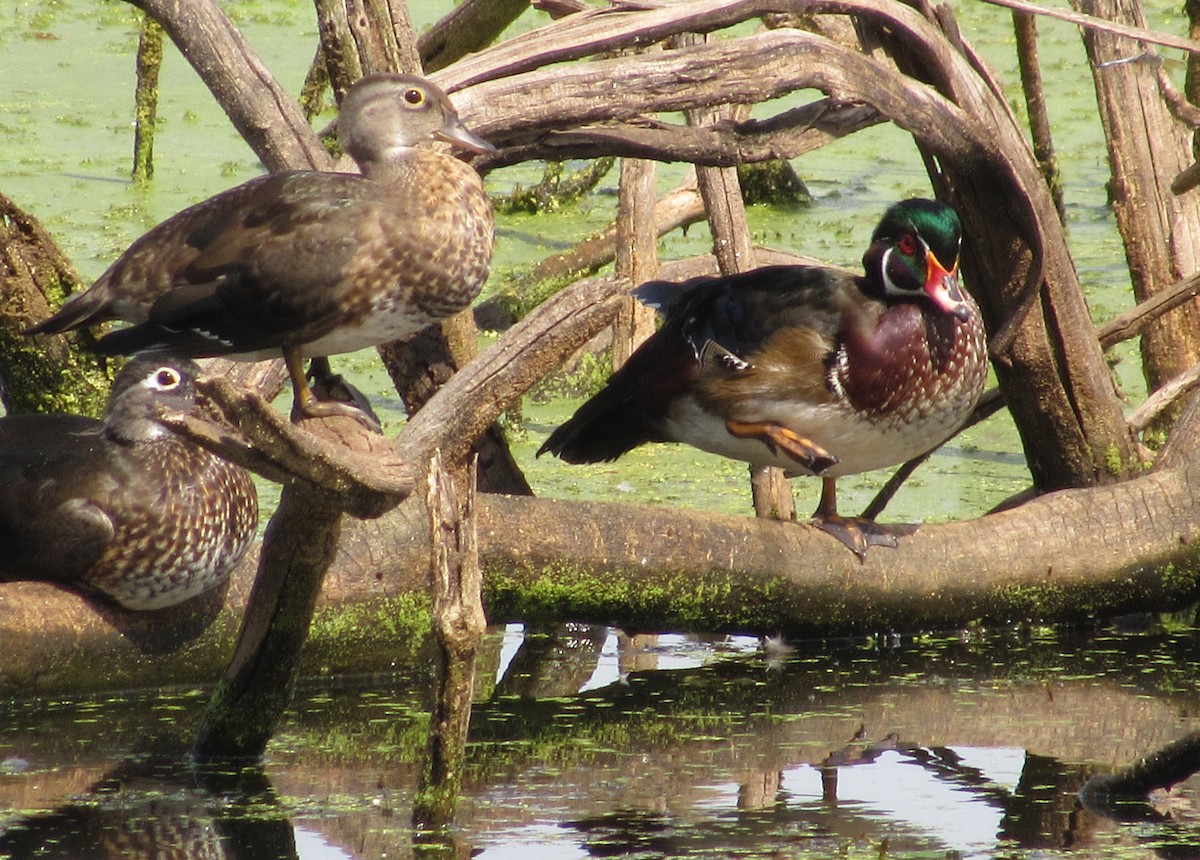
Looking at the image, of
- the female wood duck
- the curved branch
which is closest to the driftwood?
the curved branch

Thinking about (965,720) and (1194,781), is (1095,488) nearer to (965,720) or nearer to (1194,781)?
(965,720)

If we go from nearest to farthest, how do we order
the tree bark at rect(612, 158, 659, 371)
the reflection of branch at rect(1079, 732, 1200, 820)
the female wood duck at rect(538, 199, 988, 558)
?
the reflection of branch at rect(1079, 732, 1200, 820), the female wood duck at rect(538, 199, 988, 558), the tree bark at rect(612, 158, 659, 371)

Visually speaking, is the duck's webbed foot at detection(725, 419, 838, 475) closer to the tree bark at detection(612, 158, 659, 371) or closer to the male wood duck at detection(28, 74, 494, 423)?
the male wood duck at detection(28, 74, 494, 423)

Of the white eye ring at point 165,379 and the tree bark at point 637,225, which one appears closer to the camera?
the white eye ring at point 165,379

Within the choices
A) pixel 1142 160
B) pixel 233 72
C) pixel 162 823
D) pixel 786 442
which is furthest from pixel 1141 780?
pixel 233 72

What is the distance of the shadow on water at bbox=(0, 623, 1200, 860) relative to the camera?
3.26m

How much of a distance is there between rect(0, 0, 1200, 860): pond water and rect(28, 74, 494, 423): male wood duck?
77cm

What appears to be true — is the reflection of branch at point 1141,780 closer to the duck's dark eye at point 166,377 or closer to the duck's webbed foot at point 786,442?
the duck's webbed foot at point 786,442

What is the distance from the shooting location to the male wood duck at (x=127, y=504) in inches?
147

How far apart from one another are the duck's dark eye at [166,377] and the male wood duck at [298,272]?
13 cm

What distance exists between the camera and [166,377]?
3.87 m

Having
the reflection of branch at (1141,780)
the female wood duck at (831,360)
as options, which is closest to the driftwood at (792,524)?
the female wood duck at (831,360)

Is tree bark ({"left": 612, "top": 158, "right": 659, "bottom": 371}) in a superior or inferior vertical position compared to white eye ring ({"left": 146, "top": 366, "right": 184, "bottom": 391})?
superior

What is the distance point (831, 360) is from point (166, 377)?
1494mm
